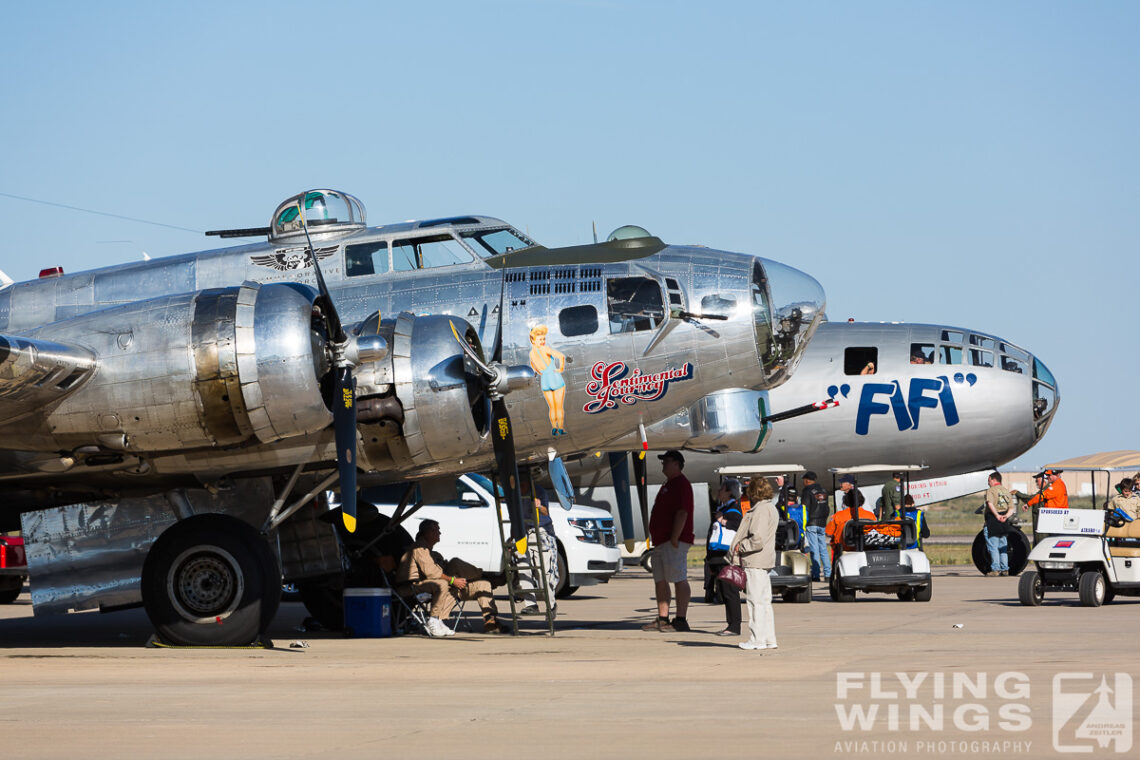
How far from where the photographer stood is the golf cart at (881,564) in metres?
18.7

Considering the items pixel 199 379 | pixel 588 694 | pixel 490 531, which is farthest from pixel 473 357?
pixel 490 531

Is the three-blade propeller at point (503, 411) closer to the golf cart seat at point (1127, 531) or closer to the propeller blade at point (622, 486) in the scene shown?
the propeller blade at point (622, 486)

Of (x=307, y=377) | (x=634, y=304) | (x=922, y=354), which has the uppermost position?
(x=634, y=304)

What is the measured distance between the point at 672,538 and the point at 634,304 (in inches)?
99.7

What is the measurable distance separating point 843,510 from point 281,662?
11.7 meters

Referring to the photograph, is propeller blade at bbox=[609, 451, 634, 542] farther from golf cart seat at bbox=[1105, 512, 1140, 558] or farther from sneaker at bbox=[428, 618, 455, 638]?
golf cart seat at bbox=[1105, 512, 1140, 558]

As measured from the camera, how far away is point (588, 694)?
884 centimetres

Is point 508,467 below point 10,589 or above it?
above

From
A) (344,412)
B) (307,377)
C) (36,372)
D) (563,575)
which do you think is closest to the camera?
(36,372)

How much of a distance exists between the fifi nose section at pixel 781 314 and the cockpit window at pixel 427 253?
326 cm

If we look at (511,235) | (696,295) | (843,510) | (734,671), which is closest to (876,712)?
(734,671)

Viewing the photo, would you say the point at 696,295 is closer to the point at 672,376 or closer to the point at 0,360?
the point at 672,376

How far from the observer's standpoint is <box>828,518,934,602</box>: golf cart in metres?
18.7

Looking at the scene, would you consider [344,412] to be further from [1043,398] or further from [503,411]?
[1043,398]
